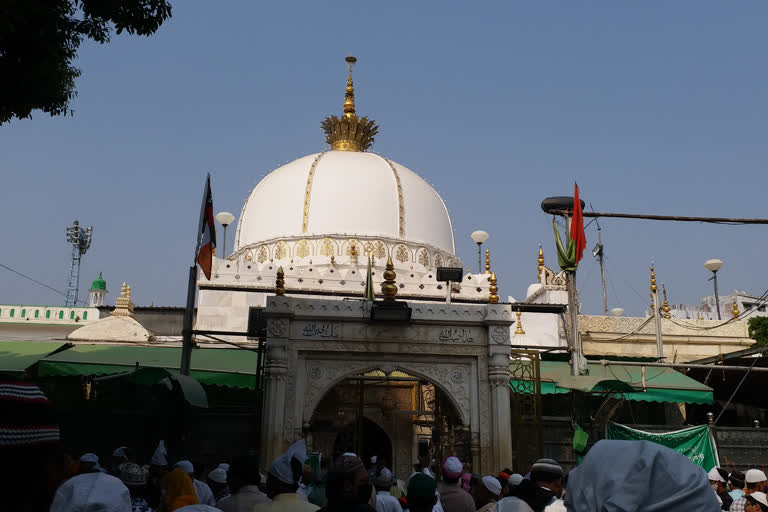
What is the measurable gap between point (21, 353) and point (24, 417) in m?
15.8

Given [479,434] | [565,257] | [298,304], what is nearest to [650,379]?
[565,257]

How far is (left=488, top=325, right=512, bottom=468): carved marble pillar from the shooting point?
13.4 meters

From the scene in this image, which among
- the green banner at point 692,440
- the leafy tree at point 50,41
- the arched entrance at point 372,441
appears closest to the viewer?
the leafy tree at point 50,41

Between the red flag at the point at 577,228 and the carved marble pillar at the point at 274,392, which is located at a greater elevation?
the red flag at the point at 577,228

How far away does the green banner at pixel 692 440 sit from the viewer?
46.2 feet

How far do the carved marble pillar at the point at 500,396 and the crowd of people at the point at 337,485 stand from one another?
5.15 m

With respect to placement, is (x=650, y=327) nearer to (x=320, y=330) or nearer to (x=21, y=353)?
(x=320, y=330)

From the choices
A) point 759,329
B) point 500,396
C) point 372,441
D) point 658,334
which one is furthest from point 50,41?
point 759,329

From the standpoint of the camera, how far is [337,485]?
4.52 meters

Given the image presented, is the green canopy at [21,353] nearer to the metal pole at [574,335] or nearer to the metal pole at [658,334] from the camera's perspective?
the metal pole at [574,335]

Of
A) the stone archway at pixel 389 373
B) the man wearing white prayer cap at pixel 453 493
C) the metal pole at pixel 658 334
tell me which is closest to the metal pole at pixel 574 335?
the stone archway at pixel 389 373

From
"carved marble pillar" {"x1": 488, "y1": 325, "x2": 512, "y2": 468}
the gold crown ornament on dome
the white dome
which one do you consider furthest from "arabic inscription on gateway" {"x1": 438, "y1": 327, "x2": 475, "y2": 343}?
the gold crown ornament on dome

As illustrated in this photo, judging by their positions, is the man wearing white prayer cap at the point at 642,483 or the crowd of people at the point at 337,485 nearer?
the crowd of people at the point at 337,485

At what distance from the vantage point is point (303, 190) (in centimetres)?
2762
